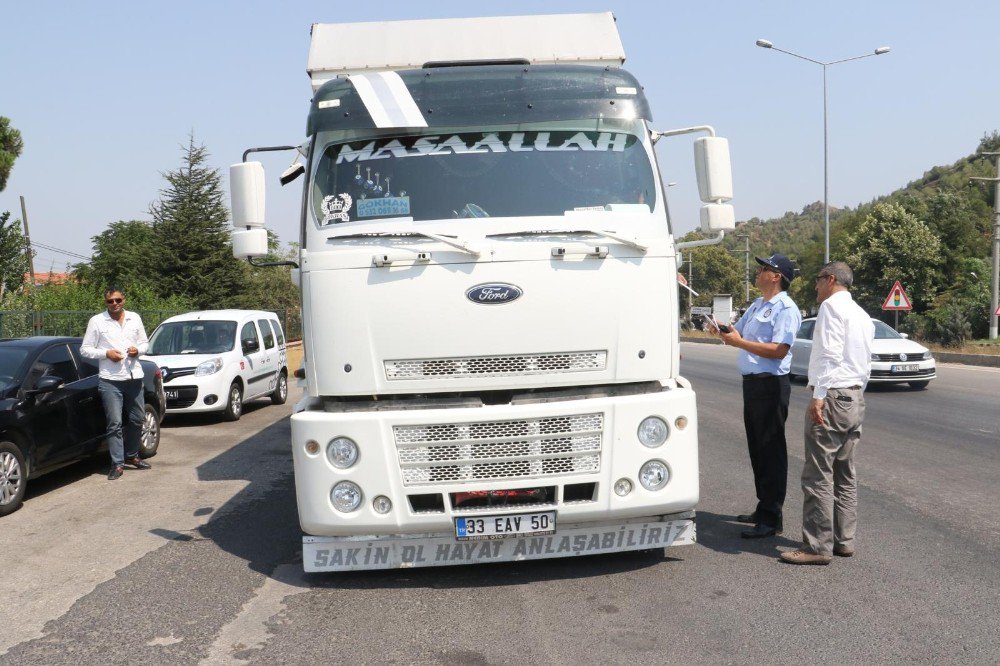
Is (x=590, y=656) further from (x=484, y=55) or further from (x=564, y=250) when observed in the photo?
(x=484, y=55)

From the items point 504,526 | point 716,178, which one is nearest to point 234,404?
point 504,526

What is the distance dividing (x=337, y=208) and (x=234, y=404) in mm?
9784

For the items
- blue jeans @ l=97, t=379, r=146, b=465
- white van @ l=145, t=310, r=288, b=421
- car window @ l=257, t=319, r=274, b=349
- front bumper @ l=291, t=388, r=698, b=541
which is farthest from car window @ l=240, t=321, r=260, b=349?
front bumper @ l=291, t=388, r=698, b=541

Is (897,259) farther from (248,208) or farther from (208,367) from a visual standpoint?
(248,208)

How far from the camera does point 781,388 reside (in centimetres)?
622

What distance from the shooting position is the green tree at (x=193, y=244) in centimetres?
3241

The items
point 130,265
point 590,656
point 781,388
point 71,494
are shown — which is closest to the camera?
point 590,656

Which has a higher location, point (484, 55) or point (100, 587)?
point (484, 55)

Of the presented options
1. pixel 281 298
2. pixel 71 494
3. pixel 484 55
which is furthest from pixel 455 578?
pixel 281 298

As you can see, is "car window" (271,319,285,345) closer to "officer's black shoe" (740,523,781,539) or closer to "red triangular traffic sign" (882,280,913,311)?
"officer's black shoe" (740,523,781,539)

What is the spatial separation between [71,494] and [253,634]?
4948mm

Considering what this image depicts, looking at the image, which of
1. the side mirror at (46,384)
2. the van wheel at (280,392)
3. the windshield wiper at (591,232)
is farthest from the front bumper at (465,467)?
the van wheel at (280,392)

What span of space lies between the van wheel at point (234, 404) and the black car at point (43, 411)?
14.6 ft

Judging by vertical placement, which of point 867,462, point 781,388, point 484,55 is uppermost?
point 484,55
